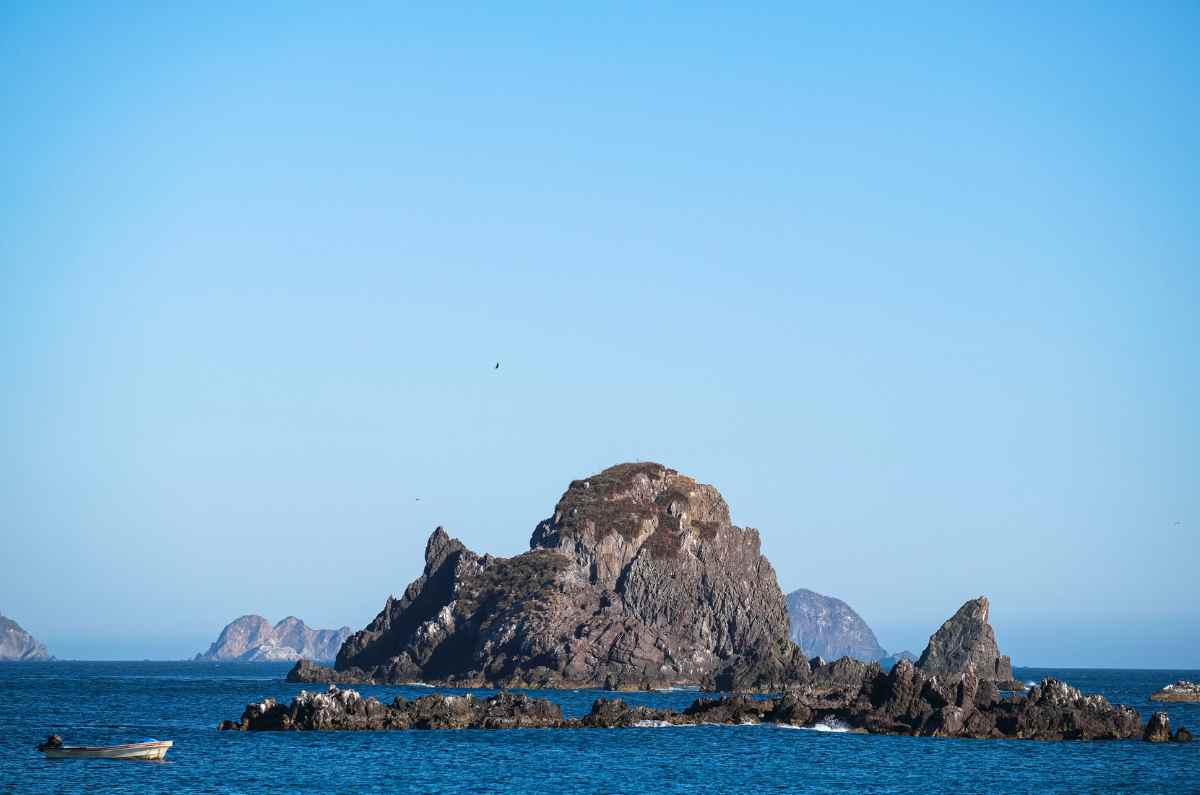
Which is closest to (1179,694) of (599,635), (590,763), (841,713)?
(599,635)

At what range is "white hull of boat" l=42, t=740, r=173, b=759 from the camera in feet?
301

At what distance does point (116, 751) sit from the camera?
9212 cm

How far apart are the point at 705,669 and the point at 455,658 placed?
99.8 feet

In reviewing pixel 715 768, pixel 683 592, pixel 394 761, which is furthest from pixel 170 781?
pixel 683 592

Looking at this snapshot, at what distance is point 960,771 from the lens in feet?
297

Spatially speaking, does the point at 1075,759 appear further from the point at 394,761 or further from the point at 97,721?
the point at 97,721

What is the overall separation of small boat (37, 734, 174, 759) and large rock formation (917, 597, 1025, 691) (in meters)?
121

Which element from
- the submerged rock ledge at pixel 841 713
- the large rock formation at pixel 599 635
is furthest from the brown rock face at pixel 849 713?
the large rock formation at pixel 599 635

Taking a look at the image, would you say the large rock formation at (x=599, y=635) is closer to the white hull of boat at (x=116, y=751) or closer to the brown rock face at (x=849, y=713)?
the brown rock face at (x=849, y=713)

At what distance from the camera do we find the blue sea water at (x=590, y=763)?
82.4m

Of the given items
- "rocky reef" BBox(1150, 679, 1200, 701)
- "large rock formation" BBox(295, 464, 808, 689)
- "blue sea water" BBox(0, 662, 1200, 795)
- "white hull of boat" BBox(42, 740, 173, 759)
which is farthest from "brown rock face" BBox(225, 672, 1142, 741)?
"rocky reef" BBox(1150, 679, 1200, 701)

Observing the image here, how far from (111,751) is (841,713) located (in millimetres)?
55173

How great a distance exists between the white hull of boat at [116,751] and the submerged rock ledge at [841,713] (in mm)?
18227

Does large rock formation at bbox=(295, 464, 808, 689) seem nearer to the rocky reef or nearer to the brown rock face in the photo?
the rocky reef
